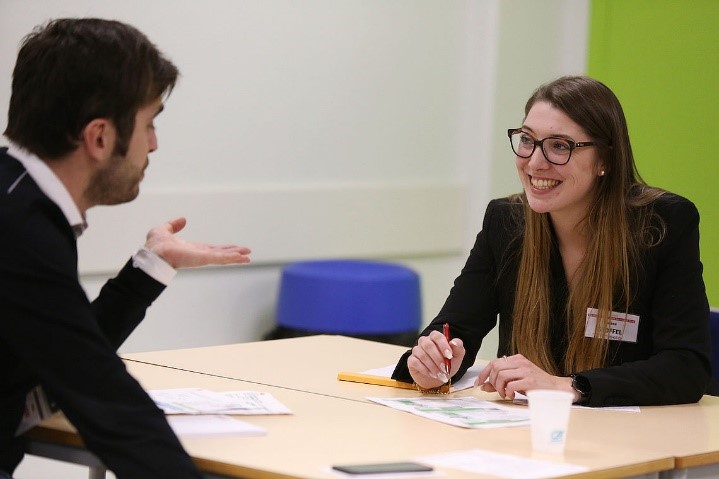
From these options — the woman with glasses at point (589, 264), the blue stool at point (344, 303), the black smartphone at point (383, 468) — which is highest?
the woman with glasses at point (589, 264)

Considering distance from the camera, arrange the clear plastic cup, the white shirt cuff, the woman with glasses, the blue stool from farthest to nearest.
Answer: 1. the blue stool
2. the woman with glasses
3. the white shirt cuff
4. the clear plastic cup

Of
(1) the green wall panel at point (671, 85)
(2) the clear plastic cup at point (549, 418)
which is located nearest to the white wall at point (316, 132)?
(1) the green wall panel at point (671, 85)

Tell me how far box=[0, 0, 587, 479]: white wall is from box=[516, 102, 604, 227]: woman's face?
1871mm

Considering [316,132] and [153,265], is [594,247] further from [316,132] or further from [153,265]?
[316,132]

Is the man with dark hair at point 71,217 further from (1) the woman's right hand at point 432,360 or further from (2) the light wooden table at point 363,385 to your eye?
(1) the woman's right hand at point 432,360

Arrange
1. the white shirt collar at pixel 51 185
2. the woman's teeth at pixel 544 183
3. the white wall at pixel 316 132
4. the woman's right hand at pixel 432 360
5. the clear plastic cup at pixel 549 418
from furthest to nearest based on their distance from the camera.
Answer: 1. the white wall at pixel 316 132
2. the woman's teeth at pixel 544 183
3. the woman's right hand at pixel 432 360
4. the clear plastic cup at pixel 549 418
5. the white shirt collar at pixel 51 185

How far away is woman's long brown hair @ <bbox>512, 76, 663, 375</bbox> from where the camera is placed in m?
2.70

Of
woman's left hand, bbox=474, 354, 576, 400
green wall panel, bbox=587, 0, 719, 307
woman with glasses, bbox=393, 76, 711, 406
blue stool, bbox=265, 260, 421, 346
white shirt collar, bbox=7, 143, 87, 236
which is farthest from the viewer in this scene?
green wall panel, bbox=587, 0, 719, 307

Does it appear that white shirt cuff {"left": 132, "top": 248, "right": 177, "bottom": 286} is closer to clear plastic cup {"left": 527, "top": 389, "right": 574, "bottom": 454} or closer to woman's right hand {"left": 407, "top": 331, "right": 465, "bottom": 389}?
woman's right hand {"left": 407, "top": 331, "right": 465, "bottom": 389}

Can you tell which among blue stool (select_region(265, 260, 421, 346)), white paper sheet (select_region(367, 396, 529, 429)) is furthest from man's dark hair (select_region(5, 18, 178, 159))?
blue stool (select_region(265, 260, 421, 346))

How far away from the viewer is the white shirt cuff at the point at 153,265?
7.27 feet

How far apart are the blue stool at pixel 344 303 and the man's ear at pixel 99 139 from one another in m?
2.65

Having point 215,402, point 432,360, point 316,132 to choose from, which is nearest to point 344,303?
point 316,132

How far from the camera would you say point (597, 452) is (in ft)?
6.55
